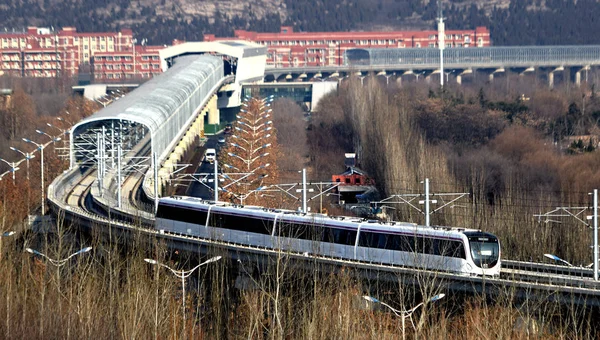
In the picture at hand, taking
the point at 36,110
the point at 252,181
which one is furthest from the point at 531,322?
the point at 36,110

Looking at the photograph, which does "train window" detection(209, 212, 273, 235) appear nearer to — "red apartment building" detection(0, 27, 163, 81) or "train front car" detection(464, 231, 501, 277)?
"train front car" detection(464, 231, 501, 277)

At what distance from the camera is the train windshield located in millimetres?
21516

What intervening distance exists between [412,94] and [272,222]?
4017cm

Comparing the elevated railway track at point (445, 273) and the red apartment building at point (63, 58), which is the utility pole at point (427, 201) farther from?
the red apartment building at point (63, 58)

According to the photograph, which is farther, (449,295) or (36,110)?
(36,110)

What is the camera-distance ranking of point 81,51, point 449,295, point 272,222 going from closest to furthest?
point 449,295
point 272,222
point 81,51

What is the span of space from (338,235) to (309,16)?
106415 millimetres

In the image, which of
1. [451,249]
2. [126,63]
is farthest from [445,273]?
[126,63]

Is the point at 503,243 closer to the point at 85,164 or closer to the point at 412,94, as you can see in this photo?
the point at 85,164

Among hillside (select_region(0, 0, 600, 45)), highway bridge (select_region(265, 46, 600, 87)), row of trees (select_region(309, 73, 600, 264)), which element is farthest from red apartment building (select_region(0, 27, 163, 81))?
row of trees (select_region(309, 73, 600, 264))

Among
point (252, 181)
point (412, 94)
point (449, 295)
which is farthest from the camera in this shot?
point (412, 94)

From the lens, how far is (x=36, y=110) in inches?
2618

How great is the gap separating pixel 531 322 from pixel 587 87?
5639cm

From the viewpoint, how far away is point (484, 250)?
21609 millimetres
